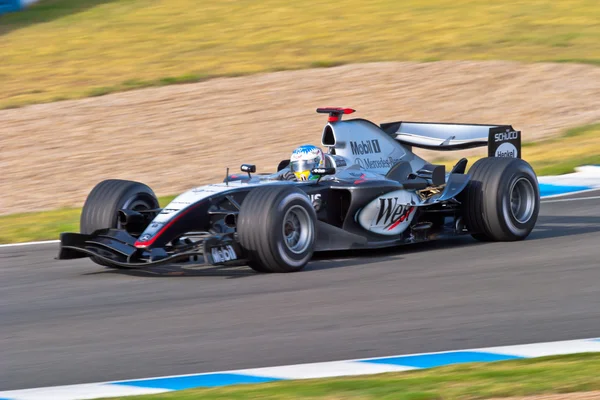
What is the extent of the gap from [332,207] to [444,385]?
4329 mm

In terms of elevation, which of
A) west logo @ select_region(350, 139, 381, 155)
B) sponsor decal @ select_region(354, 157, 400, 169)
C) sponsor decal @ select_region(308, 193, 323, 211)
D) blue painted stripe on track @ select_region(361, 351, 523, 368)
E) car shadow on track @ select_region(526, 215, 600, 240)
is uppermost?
west logo @ select_region(350, 139, 381, 155)

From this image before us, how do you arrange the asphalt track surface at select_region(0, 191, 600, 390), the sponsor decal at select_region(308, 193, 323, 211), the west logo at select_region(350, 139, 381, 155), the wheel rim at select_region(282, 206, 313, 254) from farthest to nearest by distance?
1. the west logo at select_region(350, 139, 381, 155)
2. the sponsor decal at select_region(308, 193, 323, 211)
3. the wheel rim at select_region(282, 206, 313, 254)
4. the asphalt track surface at select_region(0, 191, 600, 390)

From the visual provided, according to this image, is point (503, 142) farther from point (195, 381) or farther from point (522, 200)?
point (195, 381)

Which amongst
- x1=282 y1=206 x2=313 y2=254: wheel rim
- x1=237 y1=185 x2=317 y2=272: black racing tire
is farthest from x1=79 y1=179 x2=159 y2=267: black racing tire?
x1=282 y1=206 x2=313 y2=254: wheel rim

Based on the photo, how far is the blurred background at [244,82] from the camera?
17.5m

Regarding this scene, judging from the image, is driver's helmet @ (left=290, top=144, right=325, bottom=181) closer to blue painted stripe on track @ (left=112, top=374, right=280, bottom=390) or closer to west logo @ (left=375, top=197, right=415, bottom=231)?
west logo @ (left=375, top=197, right=415, bottom=231)

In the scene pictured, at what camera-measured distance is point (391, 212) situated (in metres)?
9.64

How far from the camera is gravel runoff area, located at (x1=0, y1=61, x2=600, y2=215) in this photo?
56.7ft

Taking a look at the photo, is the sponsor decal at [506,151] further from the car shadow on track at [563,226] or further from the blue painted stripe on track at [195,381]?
the blue painted stripe on track at [195,381]

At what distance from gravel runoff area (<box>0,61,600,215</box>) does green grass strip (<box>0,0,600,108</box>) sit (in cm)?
94

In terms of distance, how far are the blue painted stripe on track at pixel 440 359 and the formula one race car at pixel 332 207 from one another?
266cm

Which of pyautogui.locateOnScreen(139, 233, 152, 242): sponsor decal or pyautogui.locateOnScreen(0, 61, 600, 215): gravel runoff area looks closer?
pyautogui.locateOnScreen(139, 233, 152, 242): sponsor decal

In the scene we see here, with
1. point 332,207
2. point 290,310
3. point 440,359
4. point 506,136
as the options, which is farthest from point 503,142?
point 440,359

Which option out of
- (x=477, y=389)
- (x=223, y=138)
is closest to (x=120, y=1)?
(x=223, y=138)
